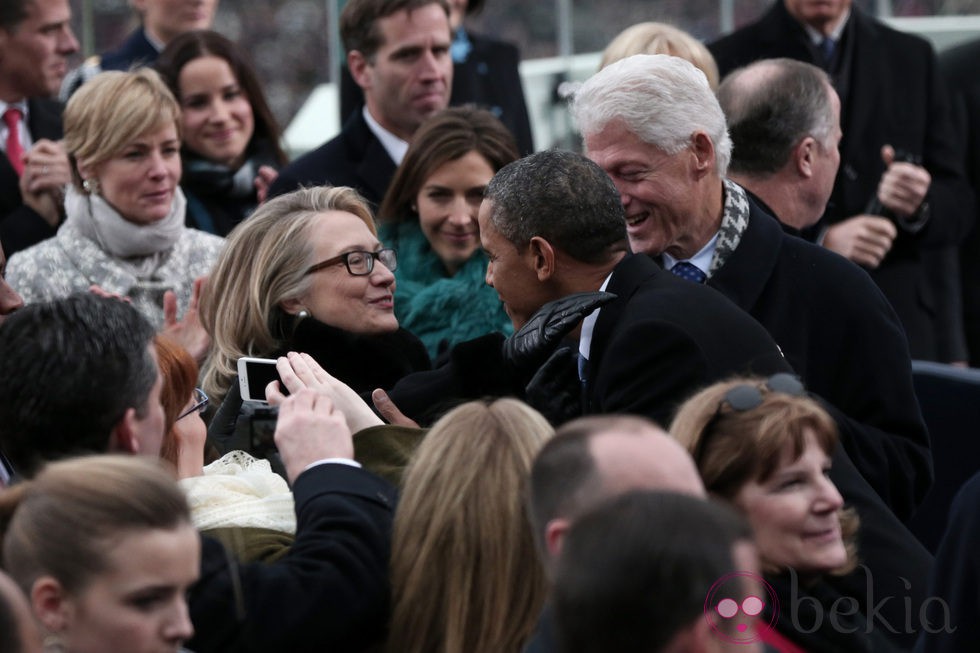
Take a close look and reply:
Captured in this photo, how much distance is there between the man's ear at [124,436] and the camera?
3.06 meters

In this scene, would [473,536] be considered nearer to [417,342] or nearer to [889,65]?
[417,342]

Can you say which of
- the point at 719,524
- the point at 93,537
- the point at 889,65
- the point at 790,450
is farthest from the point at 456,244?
the point at 719,524

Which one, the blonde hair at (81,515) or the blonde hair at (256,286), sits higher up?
the blonde hair at (81,515)

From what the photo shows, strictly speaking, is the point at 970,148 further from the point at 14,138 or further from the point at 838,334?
the point at 14,138

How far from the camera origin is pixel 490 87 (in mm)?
7090

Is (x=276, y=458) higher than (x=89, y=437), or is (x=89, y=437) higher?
(x=89, y=437)

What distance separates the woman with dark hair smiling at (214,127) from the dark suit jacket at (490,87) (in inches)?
31.2

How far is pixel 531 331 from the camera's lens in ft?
12.5

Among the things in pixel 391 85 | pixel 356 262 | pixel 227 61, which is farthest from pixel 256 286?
pixel 227 61

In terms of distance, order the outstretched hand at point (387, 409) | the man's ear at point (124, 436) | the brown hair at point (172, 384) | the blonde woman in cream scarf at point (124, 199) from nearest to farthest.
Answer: the man's ear at point (124, 436) → the brown hair at point (172, 384) → the outstretched hand at point (387, 409) → the blonde woman in cream scarf at point (124, 199)

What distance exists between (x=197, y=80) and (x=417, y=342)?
2086mm

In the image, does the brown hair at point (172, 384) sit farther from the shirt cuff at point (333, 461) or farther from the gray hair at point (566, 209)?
the gray hair at point (566, 209)

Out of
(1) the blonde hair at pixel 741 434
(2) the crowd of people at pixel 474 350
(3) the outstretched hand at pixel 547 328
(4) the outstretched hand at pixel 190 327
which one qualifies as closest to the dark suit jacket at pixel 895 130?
(2) the crowd of people at pixel 474 350

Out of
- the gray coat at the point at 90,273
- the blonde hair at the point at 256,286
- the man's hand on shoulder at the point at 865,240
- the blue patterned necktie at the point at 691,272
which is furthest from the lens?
the man's hand on shoulder at the point at 865,240
